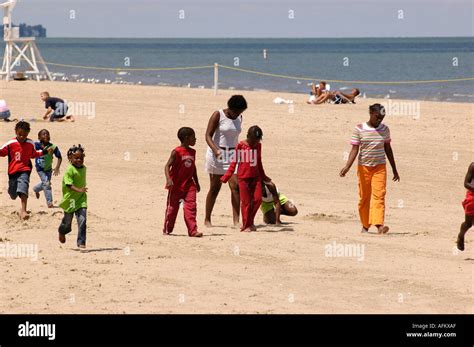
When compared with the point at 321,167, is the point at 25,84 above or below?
above

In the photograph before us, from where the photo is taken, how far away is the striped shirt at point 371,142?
38.0 feet

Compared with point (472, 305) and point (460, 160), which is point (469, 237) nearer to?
point (472, 305)

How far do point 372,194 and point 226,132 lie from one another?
1.84 metres

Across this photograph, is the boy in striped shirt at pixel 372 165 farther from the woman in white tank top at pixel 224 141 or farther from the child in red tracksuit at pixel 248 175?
the woman in white tank top at pixel 224 141

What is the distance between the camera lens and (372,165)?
11.6 meters

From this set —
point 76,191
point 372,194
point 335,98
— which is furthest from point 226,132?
point 335,98

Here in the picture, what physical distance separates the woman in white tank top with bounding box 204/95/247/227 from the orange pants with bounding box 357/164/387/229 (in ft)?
4.85

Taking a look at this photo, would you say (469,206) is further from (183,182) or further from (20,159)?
(20,159)

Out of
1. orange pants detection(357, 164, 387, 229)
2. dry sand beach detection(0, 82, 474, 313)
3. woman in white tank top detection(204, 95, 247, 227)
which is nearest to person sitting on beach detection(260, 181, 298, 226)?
dry sand beach detection(0, 82, 474, 313)

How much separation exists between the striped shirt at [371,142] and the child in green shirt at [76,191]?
313cm

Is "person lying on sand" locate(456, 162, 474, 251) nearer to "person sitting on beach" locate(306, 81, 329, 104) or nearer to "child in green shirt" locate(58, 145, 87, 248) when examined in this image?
"child in green shirt" locate(58, 145, 87, 248)
